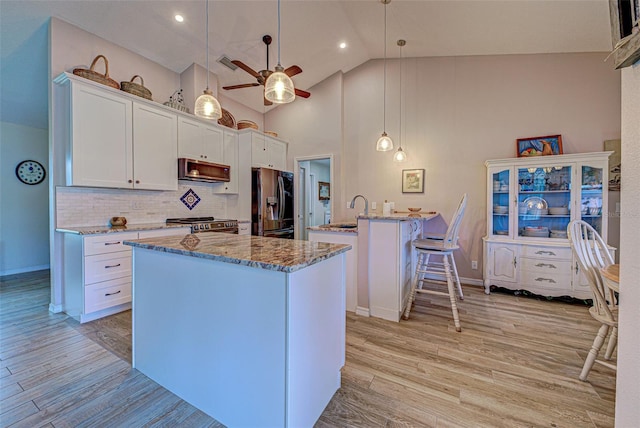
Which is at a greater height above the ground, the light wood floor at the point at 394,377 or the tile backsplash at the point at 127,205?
the tile backsplash at the point at 127,205

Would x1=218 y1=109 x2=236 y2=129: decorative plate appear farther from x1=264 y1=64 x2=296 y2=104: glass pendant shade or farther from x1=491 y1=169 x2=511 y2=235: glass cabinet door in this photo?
x1=491 y1=169 x2=511 y2=235: glass cabinet door

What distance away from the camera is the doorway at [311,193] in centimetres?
511

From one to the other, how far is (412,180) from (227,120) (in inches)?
126

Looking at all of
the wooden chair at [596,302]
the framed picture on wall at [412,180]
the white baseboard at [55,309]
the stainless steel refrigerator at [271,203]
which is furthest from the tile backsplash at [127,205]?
the wooden chair at [596,302]

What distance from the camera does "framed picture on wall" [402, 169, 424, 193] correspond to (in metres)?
4.02

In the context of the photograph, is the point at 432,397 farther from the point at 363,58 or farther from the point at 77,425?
the point at 363,58

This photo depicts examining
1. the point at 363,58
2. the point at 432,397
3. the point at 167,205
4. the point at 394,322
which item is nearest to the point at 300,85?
the point at 363,58

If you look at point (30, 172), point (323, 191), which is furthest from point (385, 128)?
point (30, 172)

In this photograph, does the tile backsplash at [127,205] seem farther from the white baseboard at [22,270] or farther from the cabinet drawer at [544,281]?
the cabinet drawer at [544,281]

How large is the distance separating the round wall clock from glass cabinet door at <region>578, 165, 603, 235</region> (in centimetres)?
788

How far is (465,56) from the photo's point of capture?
3732 millimetres

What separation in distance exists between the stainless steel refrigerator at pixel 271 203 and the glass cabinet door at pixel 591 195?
4013 mm

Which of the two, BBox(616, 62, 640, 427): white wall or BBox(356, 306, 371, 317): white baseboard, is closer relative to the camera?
BBox(616, 62, 640, 427): white wall

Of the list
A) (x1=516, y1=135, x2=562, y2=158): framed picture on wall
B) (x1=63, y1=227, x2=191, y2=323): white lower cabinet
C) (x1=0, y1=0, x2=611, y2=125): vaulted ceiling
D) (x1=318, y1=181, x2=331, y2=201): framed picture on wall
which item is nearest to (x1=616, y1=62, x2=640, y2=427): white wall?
(x1=0, y1=0, x2=611, y2=125): vaulted ceiling
